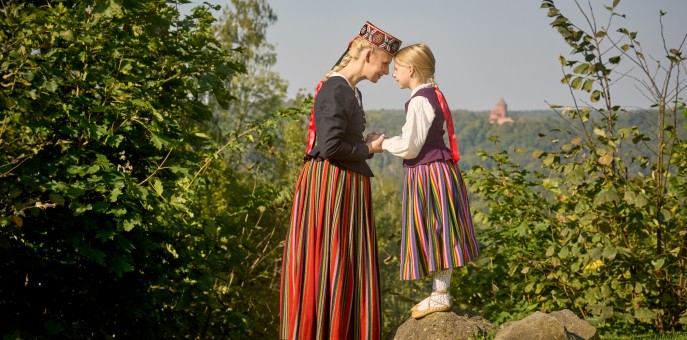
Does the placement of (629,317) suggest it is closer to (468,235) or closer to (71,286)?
(468,235)

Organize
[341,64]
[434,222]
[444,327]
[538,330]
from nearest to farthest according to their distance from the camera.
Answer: [538,330] < [341,64] < [434,222] < [444,327]

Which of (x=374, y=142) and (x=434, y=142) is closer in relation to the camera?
(x=374, y=142)

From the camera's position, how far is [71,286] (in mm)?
5090

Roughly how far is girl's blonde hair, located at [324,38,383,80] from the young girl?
0.80 feet

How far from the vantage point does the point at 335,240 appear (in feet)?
15.6

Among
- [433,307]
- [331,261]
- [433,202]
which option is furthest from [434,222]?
[331,261]

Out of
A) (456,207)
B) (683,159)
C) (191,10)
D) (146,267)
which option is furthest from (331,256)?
(683,159)

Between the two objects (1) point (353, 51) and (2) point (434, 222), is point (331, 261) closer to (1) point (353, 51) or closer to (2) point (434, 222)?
(2) point (434, 222)

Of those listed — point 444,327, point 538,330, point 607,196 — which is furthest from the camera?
point 607,196

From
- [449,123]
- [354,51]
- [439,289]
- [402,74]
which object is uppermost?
[354,51]

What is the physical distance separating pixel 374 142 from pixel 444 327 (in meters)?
1.30

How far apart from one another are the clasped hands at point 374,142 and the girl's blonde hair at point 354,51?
0.45 metres

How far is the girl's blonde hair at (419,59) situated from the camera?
15.9 feet

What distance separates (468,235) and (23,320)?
2.81 meters
